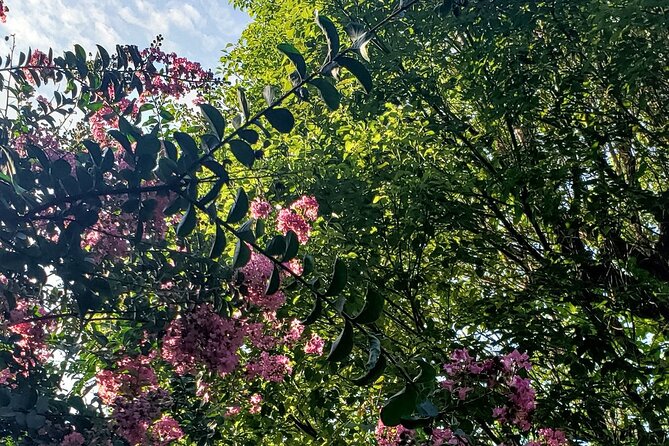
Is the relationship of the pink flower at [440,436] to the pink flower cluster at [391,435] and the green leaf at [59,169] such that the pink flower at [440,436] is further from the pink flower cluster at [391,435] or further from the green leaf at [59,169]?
the green leaf at [59,169]

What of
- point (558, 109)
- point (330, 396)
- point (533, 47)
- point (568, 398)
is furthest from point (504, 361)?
point (533, 47)

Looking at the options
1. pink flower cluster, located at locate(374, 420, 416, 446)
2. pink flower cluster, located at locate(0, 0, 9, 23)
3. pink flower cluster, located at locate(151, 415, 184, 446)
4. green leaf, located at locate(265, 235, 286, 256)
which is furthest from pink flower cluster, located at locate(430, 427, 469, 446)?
pink flower cluster, located at locate(0, 0, 9, 23)

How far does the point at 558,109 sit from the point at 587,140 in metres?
0.31

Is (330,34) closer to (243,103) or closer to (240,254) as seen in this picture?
(243,103)

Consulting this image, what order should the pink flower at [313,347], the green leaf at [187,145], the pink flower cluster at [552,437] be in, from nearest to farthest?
the green leaf at [187,145], the pink flower cluster at [552,437], the pink flower at [313,347]

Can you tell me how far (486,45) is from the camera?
4.07m

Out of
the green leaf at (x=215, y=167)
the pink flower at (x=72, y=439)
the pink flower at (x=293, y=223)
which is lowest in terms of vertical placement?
the pink flower at (x=72, y=439)

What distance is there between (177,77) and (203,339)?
6.30ft

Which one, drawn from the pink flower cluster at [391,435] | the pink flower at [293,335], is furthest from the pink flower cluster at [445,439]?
the pink flower at [293,335]

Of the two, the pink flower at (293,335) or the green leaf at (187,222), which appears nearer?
the green leaf at (187,222)

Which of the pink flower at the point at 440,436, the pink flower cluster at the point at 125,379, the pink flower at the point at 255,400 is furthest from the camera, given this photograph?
the pink flower at the point at 255,400

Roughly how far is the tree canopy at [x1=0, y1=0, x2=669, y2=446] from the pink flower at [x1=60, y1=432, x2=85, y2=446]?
0.03ft

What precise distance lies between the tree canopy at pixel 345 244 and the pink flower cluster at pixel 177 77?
22 millimetres

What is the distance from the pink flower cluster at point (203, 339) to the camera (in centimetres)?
250
